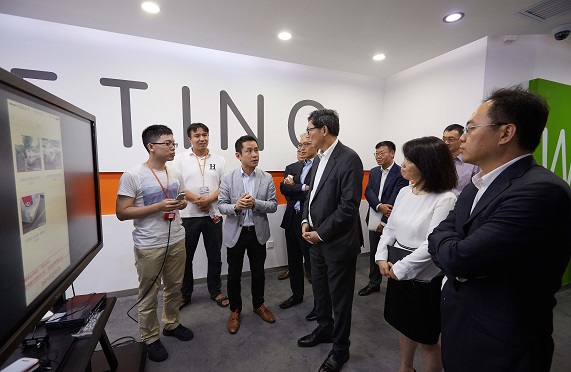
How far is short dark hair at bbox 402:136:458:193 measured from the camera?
1.47m

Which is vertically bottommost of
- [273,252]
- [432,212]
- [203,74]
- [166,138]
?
[273,252]

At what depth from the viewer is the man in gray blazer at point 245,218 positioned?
2400 millimetres

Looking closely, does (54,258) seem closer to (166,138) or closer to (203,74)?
(166,138)

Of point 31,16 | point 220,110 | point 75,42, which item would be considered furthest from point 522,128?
point 31,16

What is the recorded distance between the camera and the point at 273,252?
12.5 feet

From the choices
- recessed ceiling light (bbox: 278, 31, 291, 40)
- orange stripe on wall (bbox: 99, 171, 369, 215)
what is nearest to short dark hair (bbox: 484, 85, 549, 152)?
recessed ceiling light (bbox: 278, 31, 291, 40)

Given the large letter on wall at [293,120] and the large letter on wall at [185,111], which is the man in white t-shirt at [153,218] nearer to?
the large letter on wall at [185,111]

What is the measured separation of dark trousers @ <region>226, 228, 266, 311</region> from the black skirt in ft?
4.30

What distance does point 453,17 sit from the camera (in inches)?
96.4

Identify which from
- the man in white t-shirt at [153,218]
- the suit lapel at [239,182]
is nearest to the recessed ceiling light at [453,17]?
the suit lapel at [239,182]

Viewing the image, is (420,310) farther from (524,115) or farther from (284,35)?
(284,35)

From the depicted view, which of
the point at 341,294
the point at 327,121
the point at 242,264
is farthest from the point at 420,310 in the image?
the point at 242,264

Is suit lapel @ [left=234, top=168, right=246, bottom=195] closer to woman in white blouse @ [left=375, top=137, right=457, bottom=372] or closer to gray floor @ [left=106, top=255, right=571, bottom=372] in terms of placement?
gray floor @ [left=106, top=255, right=571, bottom=372]

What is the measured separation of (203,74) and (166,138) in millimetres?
1608
